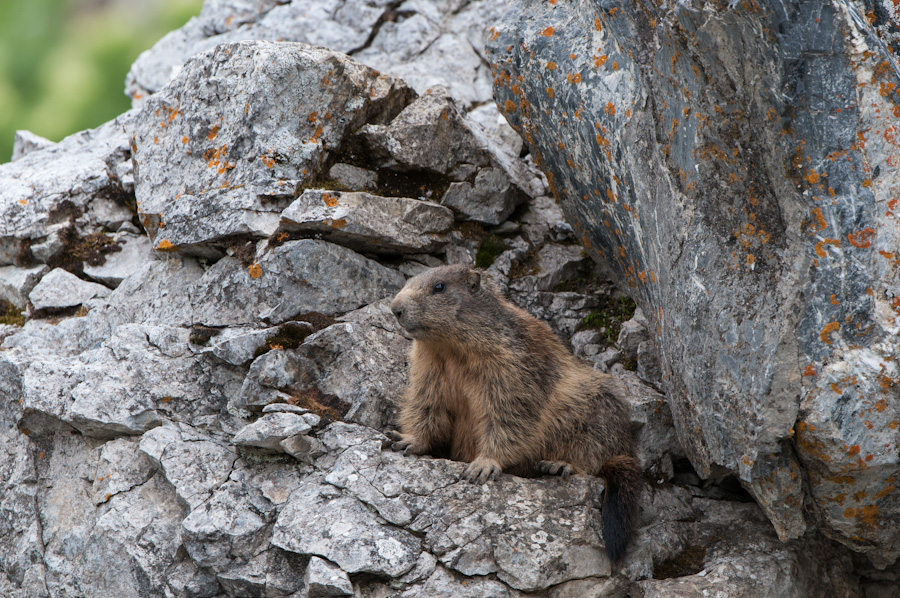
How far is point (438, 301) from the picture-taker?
6996 millimetres

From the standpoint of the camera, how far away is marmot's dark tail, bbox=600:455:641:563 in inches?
237

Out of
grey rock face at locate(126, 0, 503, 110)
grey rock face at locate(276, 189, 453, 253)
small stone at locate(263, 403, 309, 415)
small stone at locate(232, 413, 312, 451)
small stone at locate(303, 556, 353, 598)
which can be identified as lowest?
small stone at locate(303, 556, 353, 598)

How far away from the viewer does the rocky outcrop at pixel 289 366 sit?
5961mm

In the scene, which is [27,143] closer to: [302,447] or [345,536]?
[302,447]

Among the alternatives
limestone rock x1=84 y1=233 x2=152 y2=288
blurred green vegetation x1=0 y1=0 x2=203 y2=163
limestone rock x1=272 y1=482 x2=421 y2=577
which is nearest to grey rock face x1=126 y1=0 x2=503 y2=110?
blurred green vegetation x1=0 y1=0 x2=203 y2=163

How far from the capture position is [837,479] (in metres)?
5.18

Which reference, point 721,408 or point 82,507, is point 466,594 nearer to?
point 721,408

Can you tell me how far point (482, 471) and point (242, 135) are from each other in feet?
13.1

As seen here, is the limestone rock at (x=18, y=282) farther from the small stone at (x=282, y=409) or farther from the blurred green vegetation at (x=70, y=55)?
the blurred green vegetation at (x=70, y=55)

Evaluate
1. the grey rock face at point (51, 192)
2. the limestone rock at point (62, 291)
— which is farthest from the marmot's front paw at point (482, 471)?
the grey rock face at point (51, 192)

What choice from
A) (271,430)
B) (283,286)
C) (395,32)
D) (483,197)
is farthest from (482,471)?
(395,32)

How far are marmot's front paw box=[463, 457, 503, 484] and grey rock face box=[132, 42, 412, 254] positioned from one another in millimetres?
2967

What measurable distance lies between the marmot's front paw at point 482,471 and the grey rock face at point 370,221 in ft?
7.83

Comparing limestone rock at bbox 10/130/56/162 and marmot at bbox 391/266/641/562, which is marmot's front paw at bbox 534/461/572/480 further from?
limestone rock at bbox 10/130/56/162
